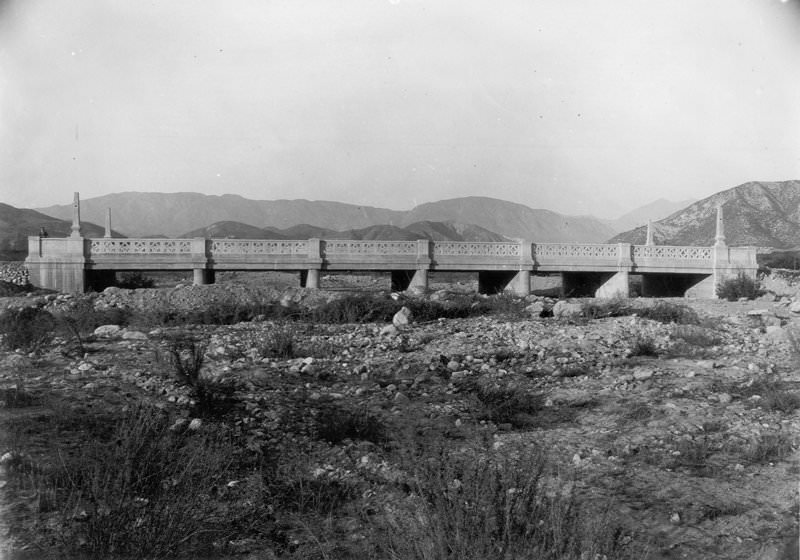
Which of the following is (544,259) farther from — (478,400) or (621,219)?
(621,219)

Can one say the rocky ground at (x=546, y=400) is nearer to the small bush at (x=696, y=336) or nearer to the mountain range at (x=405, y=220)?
the small bush at (x=696, y=336)

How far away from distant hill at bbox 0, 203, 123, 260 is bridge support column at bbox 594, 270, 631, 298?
31514mm

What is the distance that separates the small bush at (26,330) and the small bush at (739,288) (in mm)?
17459

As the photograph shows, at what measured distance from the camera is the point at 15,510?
322cm

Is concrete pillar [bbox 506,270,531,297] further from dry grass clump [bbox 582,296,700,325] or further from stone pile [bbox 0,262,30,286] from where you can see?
stone pile [bbox 0,262,30,286]

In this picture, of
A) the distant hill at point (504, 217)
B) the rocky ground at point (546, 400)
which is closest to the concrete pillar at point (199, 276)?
the rocky ground at point (546, 400)

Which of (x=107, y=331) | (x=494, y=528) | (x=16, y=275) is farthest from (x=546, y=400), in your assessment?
(x=16, y=275)

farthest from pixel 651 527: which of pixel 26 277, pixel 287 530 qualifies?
pixel 26 277

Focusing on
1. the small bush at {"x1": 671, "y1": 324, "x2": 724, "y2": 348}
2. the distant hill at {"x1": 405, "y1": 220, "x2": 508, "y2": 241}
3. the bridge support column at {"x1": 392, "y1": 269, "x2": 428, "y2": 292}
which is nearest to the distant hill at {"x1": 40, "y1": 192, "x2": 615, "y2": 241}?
the distant hill at {"x1": 405, "y1": 220, "x2": 508, "y2": 241}

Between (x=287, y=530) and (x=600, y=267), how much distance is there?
646 inches

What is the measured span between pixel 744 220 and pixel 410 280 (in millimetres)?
41680

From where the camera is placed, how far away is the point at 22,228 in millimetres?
48938

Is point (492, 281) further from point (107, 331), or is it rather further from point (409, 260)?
point (107, 331)

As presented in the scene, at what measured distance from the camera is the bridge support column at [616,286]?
59.6 ft
